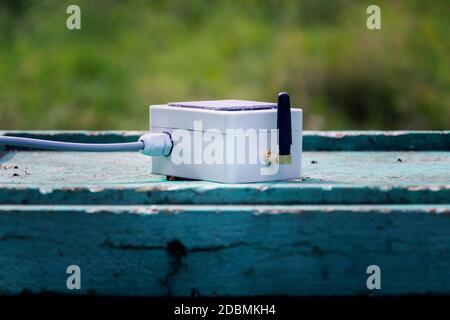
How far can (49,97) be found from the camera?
626 centimetres

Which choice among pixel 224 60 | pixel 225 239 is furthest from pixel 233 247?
pixel 224 60

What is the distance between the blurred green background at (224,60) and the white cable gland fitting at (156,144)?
3996mm

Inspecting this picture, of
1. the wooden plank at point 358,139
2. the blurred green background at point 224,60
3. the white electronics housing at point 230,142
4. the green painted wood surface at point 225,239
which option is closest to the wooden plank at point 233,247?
the green painted wood surface at point 225,239

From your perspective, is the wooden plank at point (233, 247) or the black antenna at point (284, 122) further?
the black antenna at point (284, 122)

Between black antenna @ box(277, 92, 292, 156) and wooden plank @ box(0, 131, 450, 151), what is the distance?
2.06 feet

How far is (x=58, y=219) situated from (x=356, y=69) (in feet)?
15.8

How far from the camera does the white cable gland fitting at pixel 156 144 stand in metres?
1.62

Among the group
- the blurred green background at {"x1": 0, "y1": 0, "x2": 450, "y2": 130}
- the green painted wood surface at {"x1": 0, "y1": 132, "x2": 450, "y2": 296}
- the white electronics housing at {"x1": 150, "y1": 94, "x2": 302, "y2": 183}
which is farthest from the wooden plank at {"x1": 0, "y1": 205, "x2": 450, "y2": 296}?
the blurred green background at {"x1": 0, "y1": 0, "x2": 450, "y2": 130}

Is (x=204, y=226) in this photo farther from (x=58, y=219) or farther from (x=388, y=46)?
(x=388, y=46)

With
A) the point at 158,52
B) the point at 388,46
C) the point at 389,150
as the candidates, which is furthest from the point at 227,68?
the point at 389,150

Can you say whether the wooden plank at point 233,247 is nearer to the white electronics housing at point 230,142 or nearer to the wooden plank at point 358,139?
the white electronics housing at point 230,142

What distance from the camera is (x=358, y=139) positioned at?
2186mm

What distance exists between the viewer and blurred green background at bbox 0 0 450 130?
593 centimetres
